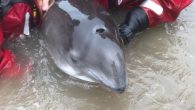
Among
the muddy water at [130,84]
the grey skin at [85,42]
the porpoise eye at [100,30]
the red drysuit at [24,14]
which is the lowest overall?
the muddy water at [130,84]

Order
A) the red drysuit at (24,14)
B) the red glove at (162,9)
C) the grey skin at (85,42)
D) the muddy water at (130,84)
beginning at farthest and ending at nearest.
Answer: the red glove at (162,9) < the red drysuit at (24,14) < the muddy water at (130,84) < the grey skin at (85,42)

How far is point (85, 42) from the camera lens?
2.91 m

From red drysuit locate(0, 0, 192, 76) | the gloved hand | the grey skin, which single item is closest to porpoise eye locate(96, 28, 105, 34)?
the grey skin

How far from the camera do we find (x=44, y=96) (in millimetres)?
3232

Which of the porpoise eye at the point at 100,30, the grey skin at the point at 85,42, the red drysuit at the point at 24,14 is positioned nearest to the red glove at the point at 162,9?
the red drysuit at the point at 24,14

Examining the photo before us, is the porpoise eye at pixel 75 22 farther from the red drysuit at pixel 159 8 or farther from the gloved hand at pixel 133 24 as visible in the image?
the red drysuit at pixel 159 8

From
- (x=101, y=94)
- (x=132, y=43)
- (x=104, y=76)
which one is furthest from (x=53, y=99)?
(x=132, y=43)

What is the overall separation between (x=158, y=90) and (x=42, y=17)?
102cm

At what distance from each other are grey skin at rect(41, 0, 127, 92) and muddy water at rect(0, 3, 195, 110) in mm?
185

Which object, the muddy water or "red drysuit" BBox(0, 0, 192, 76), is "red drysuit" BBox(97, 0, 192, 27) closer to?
"red drysuit" BBox(0, 0, 192, 76)

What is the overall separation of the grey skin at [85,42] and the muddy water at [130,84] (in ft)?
0.61

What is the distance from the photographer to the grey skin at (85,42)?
2788 mm

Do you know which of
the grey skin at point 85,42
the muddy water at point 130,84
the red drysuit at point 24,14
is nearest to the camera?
the grey skin at point 85,42

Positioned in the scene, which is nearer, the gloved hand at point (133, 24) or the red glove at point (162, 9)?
the gloved hand at point (133, 24)
